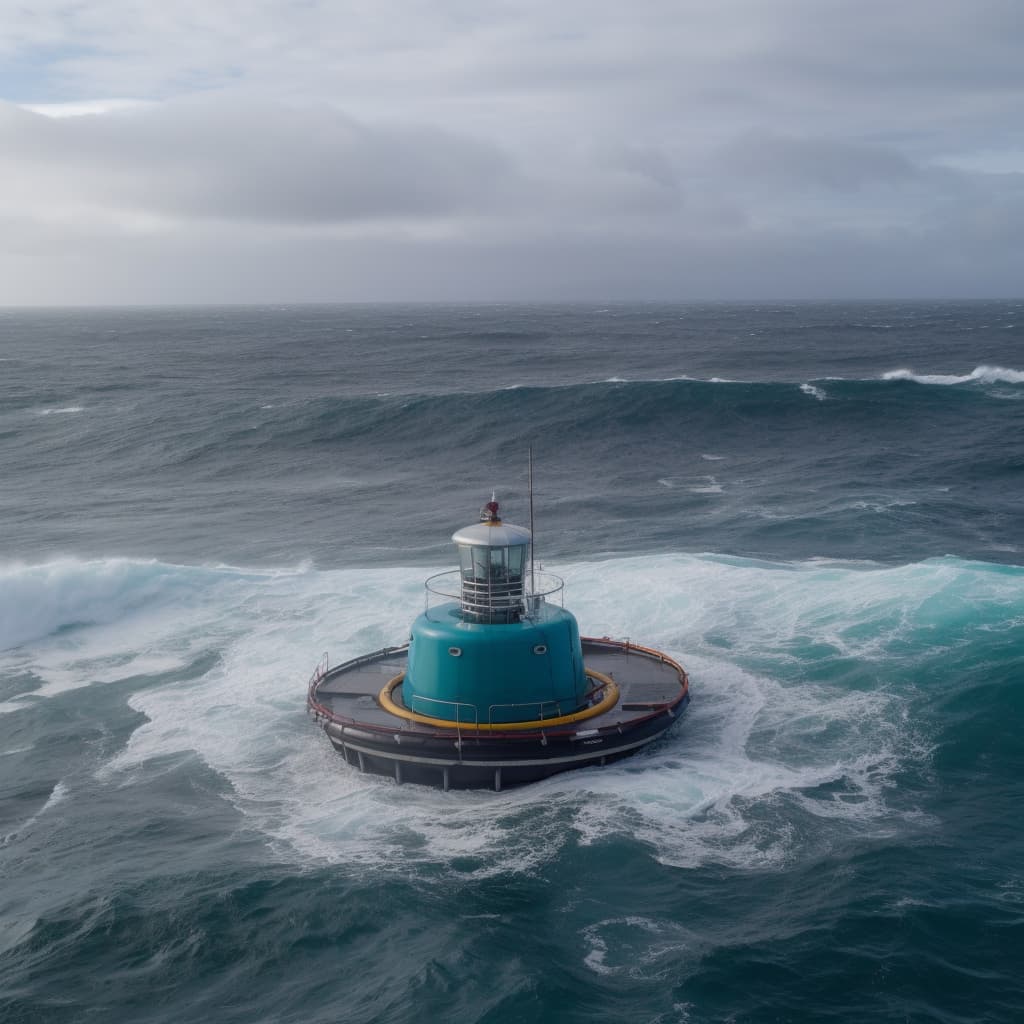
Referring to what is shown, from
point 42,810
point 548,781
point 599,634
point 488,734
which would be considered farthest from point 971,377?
point 42,810

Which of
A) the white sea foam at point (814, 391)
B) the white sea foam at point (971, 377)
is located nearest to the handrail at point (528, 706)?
the white sea foam at point (814, 391)

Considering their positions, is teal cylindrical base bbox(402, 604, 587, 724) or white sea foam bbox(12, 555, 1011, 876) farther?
teal cylindrical base bbox(402, 604, 587, 724)

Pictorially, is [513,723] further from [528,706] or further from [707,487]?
[707,487]

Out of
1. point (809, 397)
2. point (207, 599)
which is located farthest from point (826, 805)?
point (809, 397)

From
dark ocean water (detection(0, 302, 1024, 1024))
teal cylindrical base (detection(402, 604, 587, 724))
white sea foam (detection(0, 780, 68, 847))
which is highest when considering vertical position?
teal cylindrical base (detection(402, 604, 587, 724))

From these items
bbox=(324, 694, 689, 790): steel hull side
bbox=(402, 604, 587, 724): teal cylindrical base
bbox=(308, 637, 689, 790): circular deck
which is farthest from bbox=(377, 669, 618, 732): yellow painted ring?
bbox=(324, 694, 689, 790): steel hull side

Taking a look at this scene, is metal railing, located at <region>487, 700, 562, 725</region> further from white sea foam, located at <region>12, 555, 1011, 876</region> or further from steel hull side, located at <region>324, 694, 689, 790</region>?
white sea foam, located at <region>12, 555, 1011, 876</region>

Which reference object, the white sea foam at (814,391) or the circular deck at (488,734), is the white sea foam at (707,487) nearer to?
the white sea foam at (814,391)
